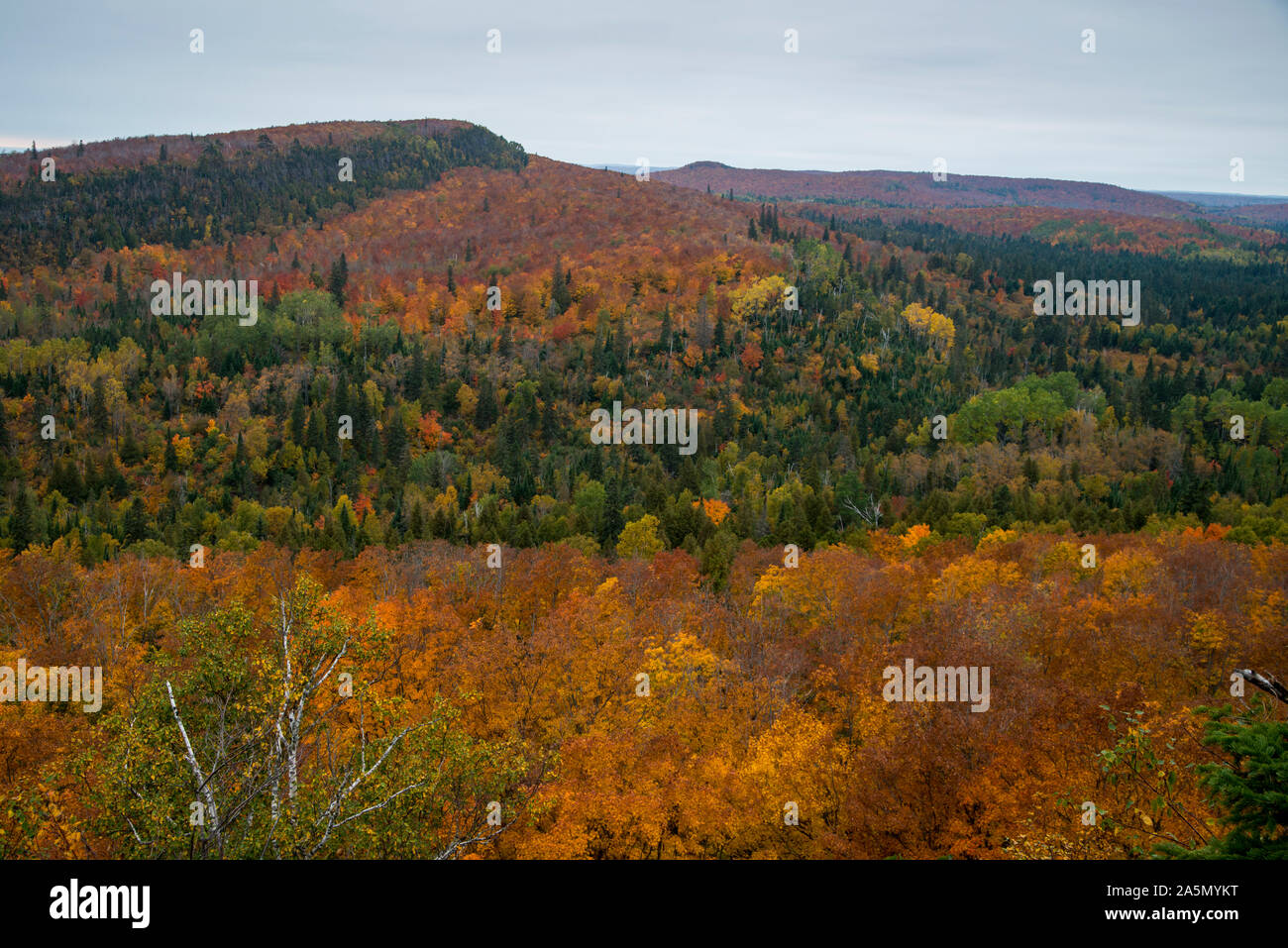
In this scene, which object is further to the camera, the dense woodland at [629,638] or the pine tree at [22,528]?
the pine tree at [22,528]

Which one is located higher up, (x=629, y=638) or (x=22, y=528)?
(x=629, y=638)

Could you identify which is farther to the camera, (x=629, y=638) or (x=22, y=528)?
(x=22, y=528)

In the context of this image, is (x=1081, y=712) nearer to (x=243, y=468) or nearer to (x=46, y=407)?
(x=243, y=468)

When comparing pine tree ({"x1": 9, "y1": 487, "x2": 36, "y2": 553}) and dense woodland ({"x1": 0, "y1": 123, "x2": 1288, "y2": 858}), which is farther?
pine tree ({"x1": 9, "y1": 487, "x2": 36, "y2": 553})

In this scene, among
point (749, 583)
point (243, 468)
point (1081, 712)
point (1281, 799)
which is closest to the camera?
point (1281, 799)
